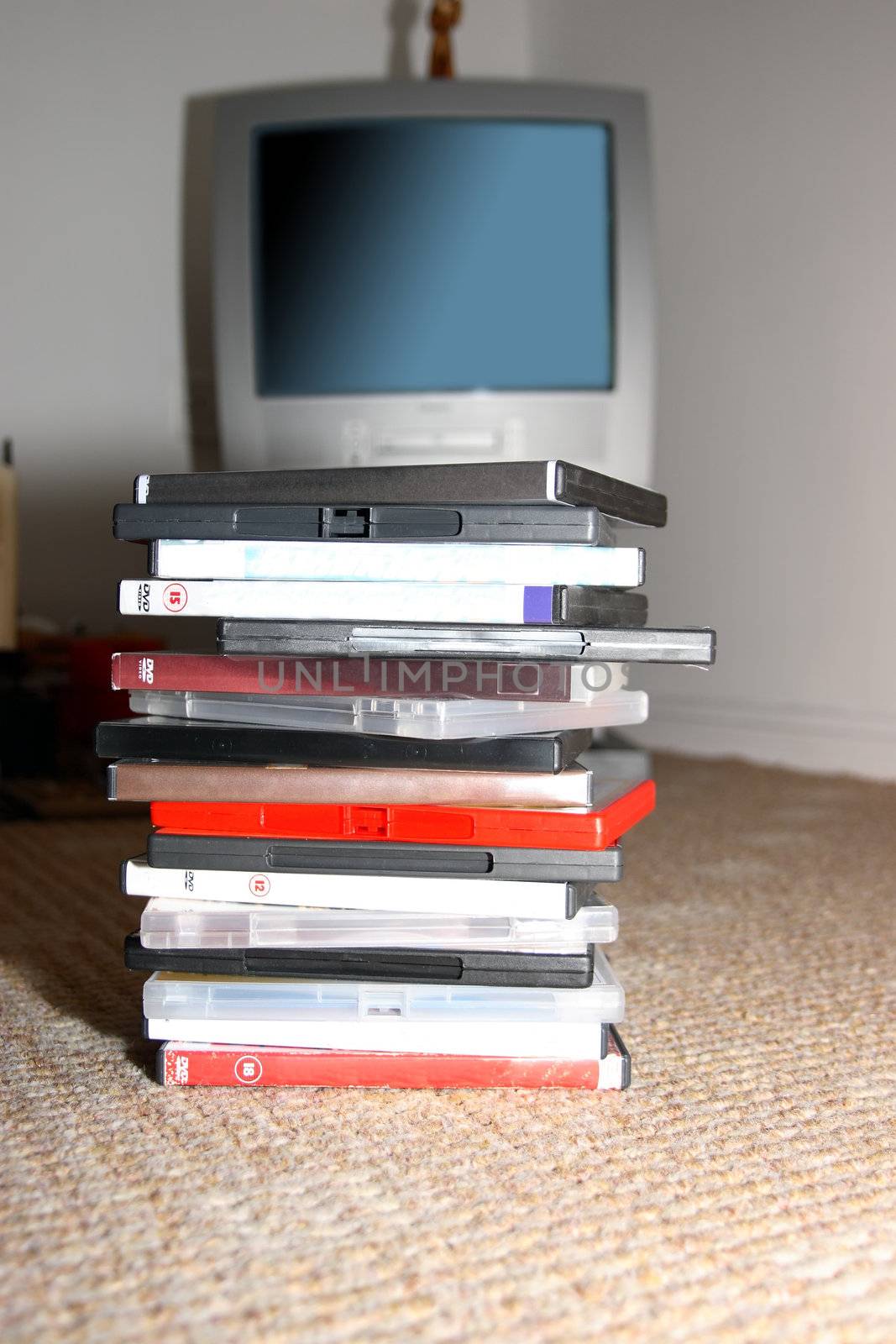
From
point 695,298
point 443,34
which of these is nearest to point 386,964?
point 695,298

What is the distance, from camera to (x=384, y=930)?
2.25 feet

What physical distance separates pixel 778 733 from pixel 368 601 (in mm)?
1585

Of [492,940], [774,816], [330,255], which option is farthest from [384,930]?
[330,255]

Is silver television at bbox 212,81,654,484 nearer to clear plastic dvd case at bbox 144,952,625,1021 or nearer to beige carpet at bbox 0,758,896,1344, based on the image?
beige carpet at bbox 0,758,896,1344

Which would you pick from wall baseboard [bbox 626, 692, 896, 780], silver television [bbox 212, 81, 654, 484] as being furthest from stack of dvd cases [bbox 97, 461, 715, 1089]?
wall baseboard [bbox 626, 692, 896, 780]

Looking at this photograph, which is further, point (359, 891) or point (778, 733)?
point (778, 733)

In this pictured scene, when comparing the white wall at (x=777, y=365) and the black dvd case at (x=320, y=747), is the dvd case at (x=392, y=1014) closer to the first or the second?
the black dvd case at (x=320, y=747)

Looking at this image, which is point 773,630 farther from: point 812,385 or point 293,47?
point 293,47

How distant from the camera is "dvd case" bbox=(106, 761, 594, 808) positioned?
67 centimetres

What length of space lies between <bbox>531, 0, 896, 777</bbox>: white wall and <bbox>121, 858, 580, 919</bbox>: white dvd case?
144 centimetres

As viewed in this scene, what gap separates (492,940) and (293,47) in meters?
2.23

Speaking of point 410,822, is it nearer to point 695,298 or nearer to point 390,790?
point 390,790

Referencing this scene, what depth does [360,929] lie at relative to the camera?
0.69m

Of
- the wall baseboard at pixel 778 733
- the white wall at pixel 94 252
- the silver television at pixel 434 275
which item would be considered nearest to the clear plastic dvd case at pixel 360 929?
the silver television at pixel 434 275
